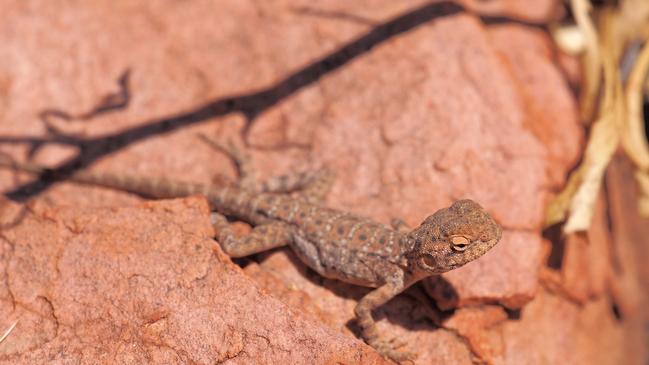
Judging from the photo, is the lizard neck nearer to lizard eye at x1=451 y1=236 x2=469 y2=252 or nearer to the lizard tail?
lizard eye at x1=451 y1=236 x2=469 y2=252

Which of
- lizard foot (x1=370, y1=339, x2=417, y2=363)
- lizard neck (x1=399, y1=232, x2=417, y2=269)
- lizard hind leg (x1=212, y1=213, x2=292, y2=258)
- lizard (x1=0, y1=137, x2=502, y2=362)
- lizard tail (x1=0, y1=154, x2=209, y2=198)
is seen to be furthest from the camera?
lizard tail (x1=0, y1=154, x2=209, y2=198)

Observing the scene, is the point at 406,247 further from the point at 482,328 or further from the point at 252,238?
the point at 252,238

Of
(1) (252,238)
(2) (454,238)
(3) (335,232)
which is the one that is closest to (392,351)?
(2) (454,238)

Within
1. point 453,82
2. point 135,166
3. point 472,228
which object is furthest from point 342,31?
point 472,228

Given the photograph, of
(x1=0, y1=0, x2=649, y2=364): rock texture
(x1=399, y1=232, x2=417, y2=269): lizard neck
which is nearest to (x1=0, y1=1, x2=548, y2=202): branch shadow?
(x1=0, y1=0, x2=649, y2=364): rock texture

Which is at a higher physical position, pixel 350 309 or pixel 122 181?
pixel 122 181

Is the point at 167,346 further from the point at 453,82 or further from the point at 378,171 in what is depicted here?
the point at 453,82
